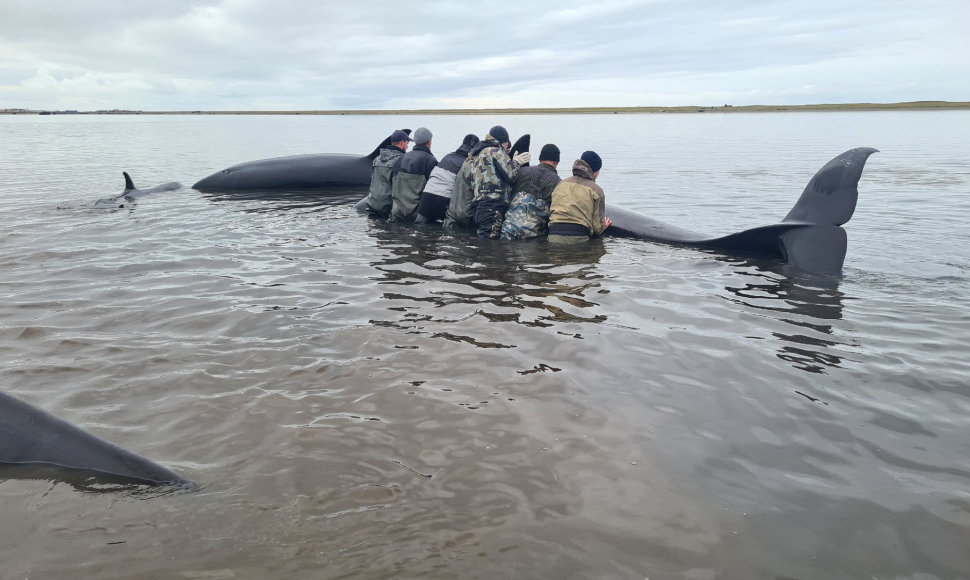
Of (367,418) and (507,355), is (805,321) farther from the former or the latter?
(367,418)

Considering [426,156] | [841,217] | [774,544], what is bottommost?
[774,544]

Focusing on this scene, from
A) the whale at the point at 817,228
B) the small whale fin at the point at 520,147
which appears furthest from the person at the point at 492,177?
the whale at the point at 817,228

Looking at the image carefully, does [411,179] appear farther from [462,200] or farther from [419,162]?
[462,200]

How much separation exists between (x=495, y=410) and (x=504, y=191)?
8.23 metres

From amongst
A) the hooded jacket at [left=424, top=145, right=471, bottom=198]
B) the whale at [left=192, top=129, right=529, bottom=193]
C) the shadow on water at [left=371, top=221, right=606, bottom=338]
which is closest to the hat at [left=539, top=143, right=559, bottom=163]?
the shadow on water at [left=371, top=221, right=606, bottom=338]

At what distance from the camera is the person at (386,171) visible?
15.5 metres

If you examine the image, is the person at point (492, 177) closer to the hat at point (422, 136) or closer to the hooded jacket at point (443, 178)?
the hooded jacket at point (443, 178)

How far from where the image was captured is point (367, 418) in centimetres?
530

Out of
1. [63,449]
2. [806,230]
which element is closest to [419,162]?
[806,230]

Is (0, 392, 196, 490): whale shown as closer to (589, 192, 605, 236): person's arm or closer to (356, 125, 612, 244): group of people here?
(356, 125, 612, 244): group of people

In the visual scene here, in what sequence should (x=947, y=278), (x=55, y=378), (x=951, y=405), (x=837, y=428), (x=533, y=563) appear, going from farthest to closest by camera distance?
1. (x=947, y=278)
2. (x=55, y=378)
3. (x=951, y=405)
4. (x=837, y=428)
5. (x=533, y=563)

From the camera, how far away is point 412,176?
15.0 meters

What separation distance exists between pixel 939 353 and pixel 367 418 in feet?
19.0

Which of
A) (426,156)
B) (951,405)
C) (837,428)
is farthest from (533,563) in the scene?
(426,156)
